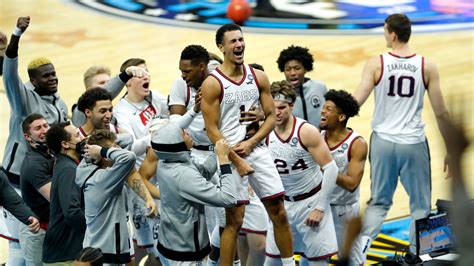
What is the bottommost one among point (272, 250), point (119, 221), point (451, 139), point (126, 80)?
point (272, 250)

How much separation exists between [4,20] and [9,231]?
9413 mm

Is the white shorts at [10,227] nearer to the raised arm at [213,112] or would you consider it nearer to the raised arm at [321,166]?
the raised arm at [213,112]

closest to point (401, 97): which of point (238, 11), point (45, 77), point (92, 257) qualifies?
point (45, 77)

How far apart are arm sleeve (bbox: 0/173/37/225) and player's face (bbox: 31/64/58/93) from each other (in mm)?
1486

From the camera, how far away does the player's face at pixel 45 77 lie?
8.19 metres

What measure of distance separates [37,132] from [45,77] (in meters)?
0.92

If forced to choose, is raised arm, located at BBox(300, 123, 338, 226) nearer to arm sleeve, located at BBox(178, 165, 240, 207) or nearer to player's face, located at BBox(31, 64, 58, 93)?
arm sleeve, located at BBox(178, 165, 240, 207)

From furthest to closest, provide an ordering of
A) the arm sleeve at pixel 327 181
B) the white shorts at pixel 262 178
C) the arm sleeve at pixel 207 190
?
the arm sleeve at pixel 327 181 < the white shorts at pixel 262 178 < the arm sleeve at pixel 207 190

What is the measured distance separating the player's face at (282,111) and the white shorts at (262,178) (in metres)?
0.40

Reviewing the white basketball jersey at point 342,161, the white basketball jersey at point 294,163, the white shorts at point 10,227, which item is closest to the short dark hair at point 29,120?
the white shorts at point 10,227

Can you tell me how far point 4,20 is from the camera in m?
16.6

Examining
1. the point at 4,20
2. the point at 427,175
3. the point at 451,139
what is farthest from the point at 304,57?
the point at 4,20

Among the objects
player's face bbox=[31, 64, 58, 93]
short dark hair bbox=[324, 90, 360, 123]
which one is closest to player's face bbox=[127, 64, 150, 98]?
player's face bbox=[31, 64, 58, 93]

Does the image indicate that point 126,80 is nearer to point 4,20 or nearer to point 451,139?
point 451,139
